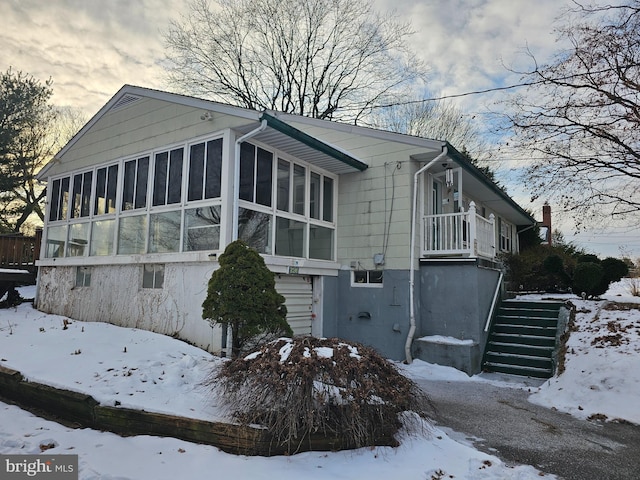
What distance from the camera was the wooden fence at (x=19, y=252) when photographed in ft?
39.4

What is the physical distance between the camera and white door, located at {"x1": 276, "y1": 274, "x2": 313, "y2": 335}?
8.77 meters

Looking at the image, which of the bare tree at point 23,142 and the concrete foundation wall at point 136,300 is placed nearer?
the concrete foundation wall at point 136,300

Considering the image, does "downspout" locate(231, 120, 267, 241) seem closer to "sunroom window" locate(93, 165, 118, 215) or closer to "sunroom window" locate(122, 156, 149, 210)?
"sunroom window" locate(122, 156, 149, 210)

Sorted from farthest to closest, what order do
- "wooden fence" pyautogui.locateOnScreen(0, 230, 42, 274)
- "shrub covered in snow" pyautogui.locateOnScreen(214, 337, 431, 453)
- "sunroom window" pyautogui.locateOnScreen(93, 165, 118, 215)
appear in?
"wooden fence" pyautogui.locateOnScreen(0, 230, 42, 274) → "sunroom window" pyautogui.locateOnScreen(93, 165, 118, 215) → "shrub covered in snow" pyautogui.locateOnScreen(214, 337, 431, 453)

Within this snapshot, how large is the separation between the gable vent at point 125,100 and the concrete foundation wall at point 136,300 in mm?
3703

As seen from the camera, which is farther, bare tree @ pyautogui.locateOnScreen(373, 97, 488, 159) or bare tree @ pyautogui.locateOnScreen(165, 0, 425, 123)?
bare tree @ pyautogui.locateOnScreen(373, 97, 488, 159)

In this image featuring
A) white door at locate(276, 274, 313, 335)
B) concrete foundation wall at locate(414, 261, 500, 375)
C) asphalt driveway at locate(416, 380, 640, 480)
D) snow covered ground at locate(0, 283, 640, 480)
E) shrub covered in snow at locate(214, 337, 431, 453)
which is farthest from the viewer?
white door at locate(276, 274, 313, 335)

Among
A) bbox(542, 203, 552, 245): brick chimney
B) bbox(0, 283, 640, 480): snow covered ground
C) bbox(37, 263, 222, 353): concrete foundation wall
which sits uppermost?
bbox(542, 203, 552, 245): brick chimney

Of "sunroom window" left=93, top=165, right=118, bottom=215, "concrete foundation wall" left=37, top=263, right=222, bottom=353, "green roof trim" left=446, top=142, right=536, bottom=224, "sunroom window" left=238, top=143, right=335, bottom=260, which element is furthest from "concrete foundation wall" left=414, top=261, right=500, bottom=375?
"sunroom window" left=93, top=165, right=118, bottom=215

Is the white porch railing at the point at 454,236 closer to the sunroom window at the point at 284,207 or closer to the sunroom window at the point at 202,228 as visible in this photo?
the sunroom window at the point at 284,207

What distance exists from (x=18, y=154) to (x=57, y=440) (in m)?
21.9

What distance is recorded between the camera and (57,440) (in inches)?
156

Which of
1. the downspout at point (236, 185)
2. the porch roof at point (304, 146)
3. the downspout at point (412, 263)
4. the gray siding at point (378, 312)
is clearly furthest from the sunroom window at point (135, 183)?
the downspout at point (412, 263)

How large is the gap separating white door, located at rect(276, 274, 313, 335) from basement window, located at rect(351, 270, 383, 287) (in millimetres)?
1123
